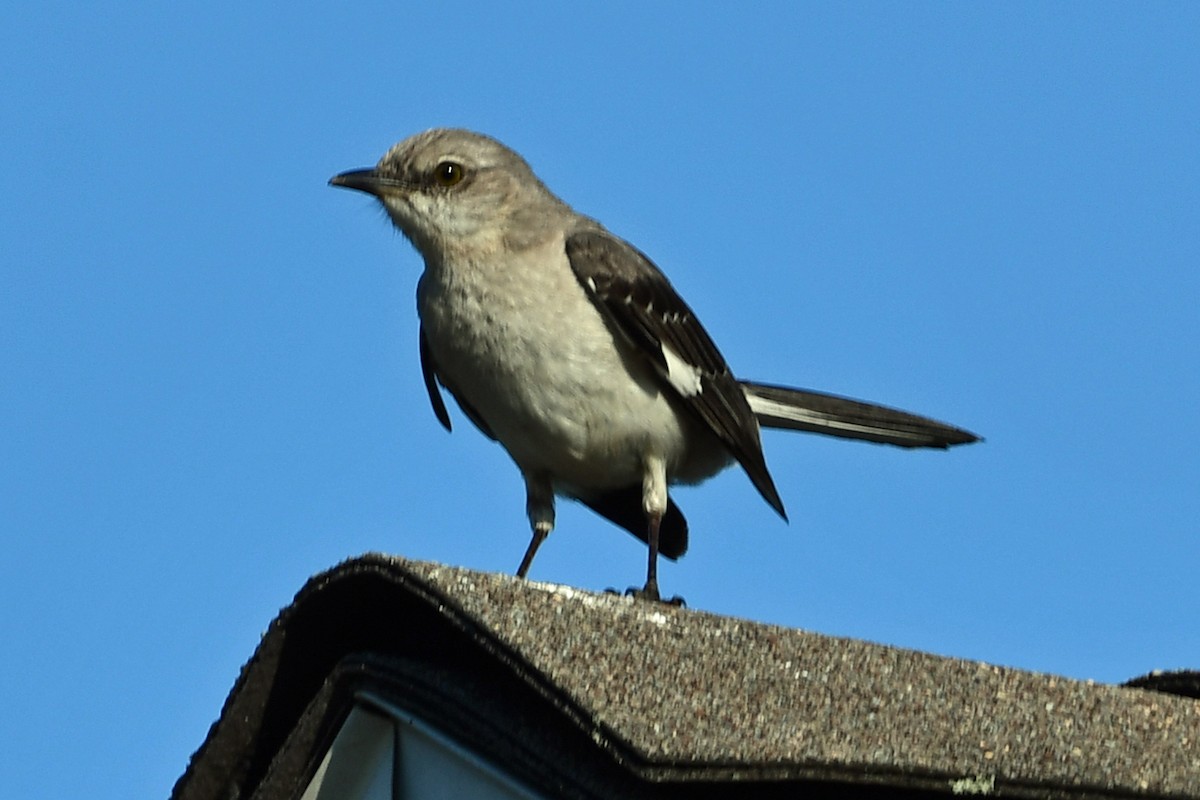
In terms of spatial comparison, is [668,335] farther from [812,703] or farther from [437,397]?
[812,703]

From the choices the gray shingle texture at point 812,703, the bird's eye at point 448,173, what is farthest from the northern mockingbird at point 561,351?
the gray shingle texture at point 812,703

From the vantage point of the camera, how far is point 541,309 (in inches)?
252

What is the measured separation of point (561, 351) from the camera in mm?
6348

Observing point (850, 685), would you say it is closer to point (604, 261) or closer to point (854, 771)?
point (854, 771)

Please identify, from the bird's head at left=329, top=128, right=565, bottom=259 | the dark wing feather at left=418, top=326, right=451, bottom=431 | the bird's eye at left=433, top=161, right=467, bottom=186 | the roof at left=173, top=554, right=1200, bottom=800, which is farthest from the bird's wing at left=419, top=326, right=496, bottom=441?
the roof at left=173, top=554, right=1200, bottom=800

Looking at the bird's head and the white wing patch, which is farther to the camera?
the bird's head

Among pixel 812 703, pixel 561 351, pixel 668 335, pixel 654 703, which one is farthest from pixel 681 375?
pixel 654 703

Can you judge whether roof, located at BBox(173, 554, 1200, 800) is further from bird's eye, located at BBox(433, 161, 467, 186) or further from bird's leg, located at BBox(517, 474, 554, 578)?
bird's eye, located at BBox(433, 161, 467, 186)

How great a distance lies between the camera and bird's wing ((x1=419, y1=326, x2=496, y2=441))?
6988mm

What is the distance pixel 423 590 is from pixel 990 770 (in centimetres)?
125

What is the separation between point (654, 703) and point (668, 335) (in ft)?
10.3

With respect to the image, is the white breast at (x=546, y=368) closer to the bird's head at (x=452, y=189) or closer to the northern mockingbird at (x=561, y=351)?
the northern mockingbird at (x=561, y=351)

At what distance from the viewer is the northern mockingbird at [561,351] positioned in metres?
6.40

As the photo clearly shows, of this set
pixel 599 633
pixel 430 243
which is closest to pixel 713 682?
pixel 599 633
